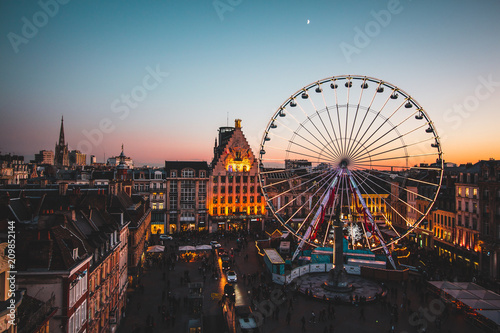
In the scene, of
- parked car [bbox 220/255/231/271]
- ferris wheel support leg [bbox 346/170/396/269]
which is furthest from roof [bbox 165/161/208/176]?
ferris wheel support leg [bbox 346/170/396/269]

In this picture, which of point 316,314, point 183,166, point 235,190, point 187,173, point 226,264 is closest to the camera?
point 316,314

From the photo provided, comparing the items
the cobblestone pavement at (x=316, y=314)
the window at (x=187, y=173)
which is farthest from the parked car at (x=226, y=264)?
the window at (x=187, y=173)

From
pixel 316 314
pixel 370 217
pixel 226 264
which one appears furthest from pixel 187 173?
pixel 316 314

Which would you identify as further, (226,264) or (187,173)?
(187,173)

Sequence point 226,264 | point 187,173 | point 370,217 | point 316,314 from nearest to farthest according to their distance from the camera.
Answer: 1. point 316,314
2. point 370,217
3. point 226,264
4. point 187,173

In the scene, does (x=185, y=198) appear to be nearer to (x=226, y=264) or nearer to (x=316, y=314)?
(x=226, y=264)

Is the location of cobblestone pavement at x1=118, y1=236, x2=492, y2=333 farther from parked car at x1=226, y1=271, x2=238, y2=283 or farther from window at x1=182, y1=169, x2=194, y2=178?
window at x1=182, y1=169, x2=194, y2=178

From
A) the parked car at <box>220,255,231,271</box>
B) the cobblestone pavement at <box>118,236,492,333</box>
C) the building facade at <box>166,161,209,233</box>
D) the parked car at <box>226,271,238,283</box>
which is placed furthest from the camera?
the building facade at <box>166,161,209,233</box>

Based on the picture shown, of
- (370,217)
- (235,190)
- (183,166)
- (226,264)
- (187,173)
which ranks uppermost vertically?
(183,166)
